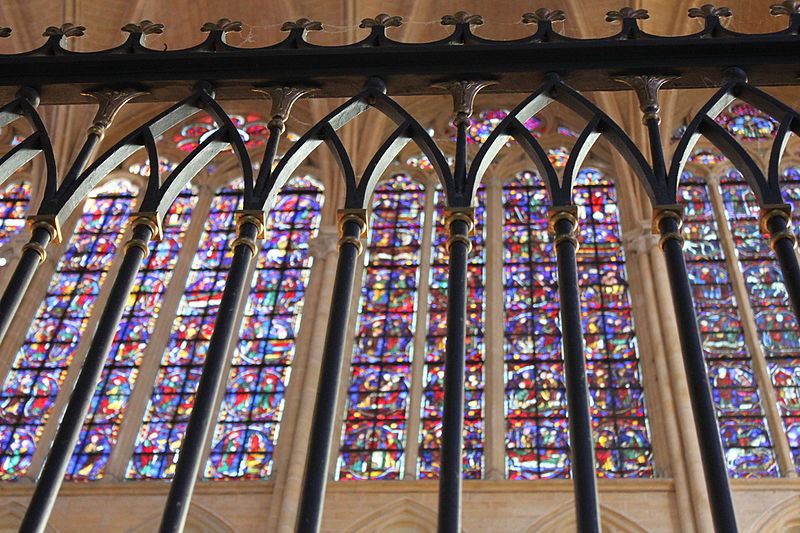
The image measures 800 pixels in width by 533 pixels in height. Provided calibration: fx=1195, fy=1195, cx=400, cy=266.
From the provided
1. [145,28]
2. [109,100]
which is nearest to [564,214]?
[109,100]

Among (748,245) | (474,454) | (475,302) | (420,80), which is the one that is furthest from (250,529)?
(748,245)

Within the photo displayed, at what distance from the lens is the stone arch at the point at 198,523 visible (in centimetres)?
1038

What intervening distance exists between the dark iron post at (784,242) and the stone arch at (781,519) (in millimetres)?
4730

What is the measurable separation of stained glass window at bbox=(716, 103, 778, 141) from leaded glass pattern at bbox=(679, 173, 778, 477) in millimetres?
1180

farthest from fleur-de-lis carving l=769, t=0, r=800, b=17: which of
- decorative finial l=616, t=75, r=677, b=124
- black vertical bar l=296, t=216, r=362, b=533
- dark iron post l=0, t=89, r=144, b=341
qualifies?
dark iron post l=0, t=89, r=144, b=341

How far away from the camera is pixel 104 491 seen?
10.7 m

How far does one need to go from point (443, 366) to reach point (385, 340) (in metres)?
1.61

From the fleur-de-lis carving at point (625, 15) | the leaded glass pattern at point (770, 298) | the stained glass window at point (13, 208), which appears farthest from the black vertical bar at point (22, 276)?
the stained glass window at point (13, 208)

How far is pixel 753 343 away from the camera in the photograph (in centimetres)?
1165

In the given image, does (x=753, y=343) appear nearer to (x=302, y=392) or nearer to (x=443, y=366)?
(x=443, y=366)

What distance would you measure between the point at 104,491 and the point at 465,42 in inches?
231

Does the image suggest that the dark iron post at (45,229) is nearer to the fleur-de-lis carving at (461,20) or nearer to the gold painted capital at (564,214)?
the fleur-de-lis carving at (461,20)

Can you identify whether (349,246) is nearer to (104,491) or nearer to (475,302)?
(104,491)

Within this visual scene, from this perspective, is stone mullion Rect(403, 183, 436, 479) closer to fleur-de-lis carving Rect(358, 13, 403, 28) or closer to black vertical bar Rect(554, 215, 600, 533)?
fleur-de-lis carving Rect(358, 13, 403, 28)
